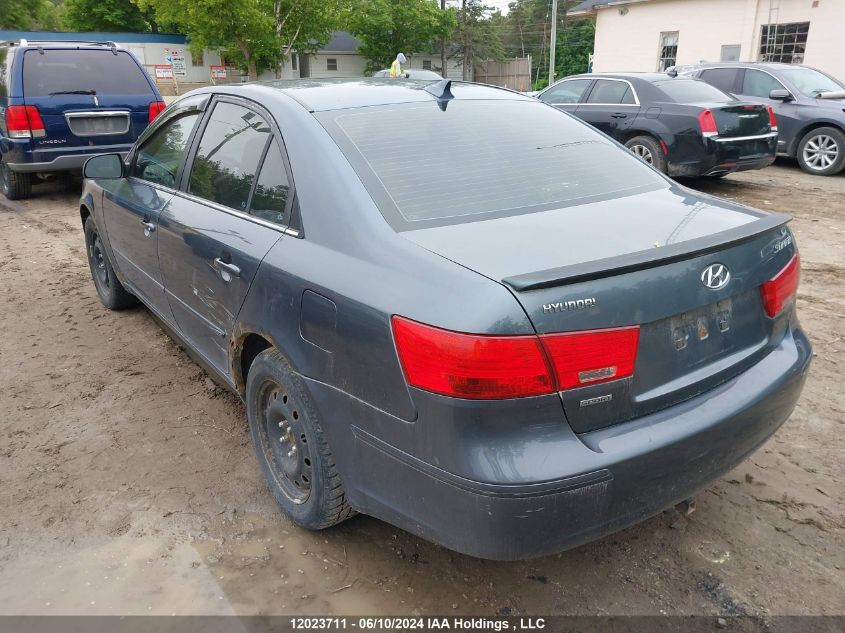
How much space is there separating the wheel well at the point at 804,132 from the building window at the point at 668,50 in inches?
521

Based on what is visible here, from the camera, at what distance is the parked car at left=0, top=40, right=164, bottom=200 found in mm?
8508

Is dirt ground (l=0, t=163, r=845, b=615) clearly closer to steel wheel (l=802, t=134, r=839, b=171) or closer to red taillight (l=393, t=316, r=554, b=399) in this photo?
red taillight (l=393, t=316, r=554, b=399)

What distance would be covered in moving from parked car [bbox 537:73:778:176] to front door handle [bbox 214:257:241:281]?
7.44 meters

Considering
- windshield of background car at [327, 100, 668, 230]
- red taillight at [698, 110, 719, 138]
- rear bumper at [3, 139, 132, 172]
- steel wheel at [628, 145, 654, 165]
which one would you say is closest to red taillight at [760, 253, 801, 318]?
windshield of background car at [327, 100, 668, 230]

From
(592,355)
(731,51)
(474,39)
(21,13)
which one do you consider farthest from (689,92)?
(474,39)

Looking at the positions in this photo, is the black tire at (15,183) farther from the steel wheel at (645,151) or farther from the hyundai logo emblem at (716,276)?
the hyundai logo emblem at (716,276)

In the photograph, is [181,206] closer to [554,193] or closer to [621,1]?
[554,193]

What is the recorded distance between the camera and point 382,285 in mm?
2146

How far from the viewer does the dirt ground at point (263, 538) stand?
2.48 meters

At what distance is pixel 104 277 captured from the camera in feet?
17.7

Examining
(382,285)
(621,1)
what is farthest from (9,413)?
(621,1)

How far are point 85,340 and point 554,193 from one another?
144 inches

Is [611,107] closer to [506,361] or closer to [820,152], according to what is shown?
[820,152]

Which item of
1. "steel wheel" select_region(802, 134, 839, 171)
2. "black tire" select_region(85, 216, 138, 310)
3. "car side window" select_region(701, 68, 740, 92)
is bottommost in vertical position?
"black tire" select_region(85, 216, 138, 310)
